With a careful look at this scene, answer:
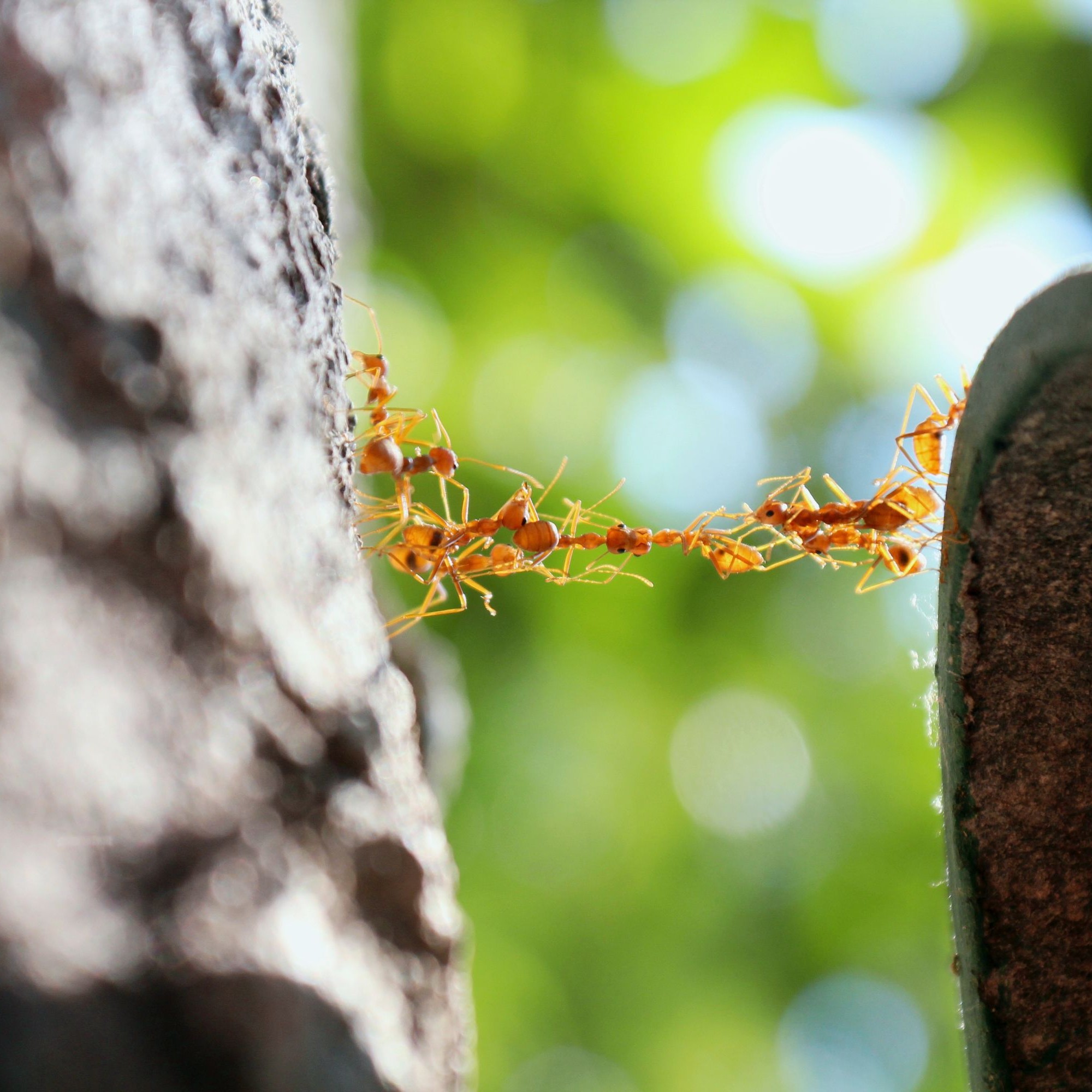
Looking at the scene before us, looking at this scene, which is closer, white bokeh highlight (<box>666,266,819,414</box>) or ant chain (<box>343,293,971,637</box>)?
ant chain (<box>343,293,971,637</box>)

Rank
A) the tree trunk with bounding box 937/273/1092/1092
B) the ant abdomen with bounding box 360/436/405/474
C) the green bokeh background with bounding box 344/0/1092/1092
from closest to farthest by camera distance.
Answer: the tree trunk with bounding box 937/273/1092/1092 < the ant abdomen with bounding box 360/436/405/474 < the green bokeh background with bounding box 344/0/1092/1092

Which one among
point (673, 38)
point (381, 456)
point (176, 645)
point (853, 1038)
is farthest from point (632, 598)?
point (176, 645)

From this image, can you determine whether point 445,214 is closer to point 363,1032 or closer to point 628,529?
point 628,529

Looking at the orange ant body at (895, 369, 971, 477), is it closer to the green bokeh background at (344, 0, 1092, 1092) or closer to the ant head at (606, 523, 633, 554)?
the ant head at (606, 523, 633, 554)

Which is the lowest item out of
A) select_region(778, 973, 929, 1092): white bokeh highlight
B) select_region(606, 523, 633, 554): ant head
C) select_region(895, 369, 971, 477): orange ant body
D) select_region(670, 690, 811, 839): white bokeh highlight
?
select_region(778, 973, 929, 1092): white bokeh highlight

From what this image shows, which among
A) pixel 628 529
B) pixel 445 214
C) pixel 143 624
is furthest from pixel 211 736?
pixel 445 214

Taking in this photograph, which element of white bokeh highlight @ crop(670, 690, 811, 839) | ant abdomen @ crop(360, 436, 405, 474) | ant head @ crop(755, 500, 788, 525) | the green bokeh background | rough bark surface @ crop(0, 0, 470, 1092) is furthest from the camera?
white bokeh highlight @ crop(670, 690, 811, 839)

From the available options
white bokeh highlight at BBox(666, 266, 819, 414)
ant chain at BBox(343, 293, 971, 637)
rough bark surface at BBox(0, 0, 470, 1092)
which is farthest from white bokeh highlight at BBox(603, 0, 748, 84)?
rough bark surface at BBox(0, 0, 470, 1092)
